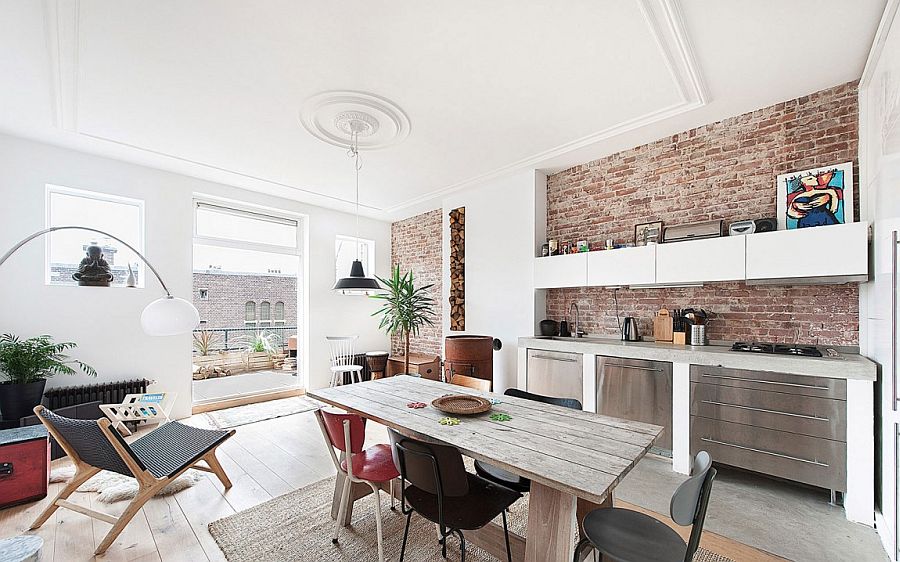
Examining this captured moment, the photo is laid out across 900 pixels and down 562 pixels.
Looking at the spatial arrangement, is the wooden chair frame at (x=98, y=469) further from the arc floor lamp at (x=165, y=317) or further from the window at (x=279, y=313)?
the window at (x=279, y=313)

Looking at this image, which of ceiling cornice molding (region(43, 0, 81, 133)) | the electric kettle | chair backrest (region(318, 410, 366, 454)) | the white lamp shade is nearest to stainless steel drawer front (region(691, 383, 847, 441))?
the electric kettle

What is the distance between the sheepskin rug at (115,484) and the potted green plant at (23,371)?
2.14 feet

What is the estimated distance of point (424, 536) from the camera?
7.66 feet

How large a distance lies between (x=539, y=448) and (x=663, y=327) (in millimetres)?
2613

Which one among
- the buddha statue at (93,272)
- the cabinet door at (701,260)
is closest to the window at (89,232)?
the buddha statue at (93,272)

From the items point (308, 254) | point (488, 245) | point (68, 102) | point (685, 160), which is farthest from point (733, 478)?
point (68, 102)

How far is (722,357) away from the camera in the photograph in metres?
2.98

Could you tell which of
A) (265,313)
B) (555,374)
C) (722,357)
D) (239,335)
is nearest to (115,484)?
(239,335)

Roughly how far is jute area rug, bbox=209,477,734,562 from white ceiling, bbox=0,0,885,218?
307cm

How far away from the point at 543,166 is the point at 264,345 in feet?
16.0

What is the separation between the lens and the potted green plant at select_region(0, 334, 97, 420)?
3.29m

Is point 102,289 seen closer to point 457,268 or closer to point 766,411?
point 457,268

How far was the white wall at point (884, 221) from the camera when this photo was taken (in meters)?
2.10

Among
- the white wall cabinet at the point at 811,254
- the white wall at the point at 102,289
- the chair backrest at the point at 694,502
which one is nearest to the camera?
the chair backrest at the point at 694,502
